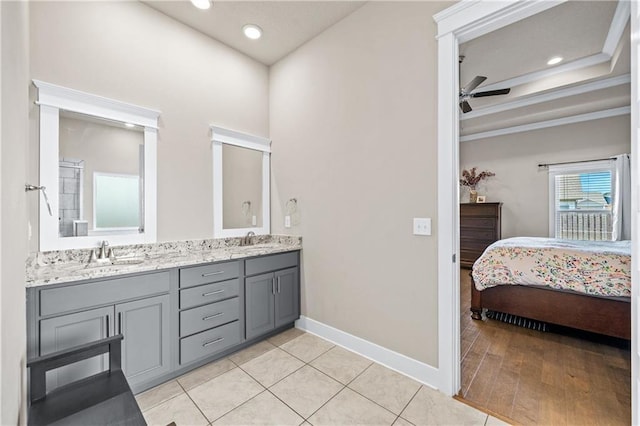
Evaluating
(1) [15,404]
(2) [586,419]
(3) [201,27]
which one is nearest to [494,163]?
(2) [586,419]

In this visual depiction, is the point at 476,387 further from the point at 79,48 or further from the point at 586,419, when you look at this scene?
the point at 79,48

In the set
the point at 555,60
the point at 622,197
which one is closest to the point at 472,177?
the point at 622,197

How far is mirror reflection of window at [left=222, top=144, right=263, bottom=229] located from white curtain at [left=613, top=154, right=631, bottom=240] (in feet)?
17.8

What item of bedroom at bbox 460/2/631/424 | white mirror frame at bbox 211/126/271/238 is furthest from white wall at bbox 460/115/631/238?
white mirror frame at bbox 211/126/271/238

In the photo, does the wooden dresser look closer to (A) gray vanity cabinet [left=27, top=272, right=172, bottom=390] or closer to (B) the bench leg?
(B) the bench leg

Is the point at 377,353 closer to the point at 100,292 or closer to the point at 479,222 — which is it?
the point at 100,292

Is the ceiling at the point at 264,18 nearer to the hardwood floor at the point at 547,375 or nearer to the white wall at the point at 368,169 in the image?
the white wall at the point at 368,169

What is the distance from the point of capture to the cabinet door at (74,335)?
153 cm

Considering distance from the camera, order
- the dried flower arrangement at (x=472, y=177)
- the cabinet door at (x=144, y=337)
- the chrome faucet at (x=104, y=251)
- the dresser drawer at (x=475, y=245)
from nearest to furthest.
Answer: the cabinet door at (x=144, y=337) < the chrome faucet at (x=104, y=251) < the dresser drawer at (x=475, y=245) < the dried flower arrangement at (x=472, y=177)

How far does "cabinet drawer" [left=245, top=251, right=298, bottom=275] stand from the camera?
2.45 m

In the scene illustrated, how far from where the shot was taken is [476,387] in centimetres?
194

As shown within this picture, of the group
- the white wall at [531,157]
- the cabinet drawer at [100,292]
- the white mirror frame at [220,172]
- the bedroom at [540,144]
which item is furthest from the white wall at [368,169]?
the white wall at [531,157]

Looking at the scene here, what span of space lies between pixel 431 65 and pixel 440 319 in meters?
1.77

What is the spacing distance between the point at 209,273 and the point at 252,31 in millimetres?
2281
